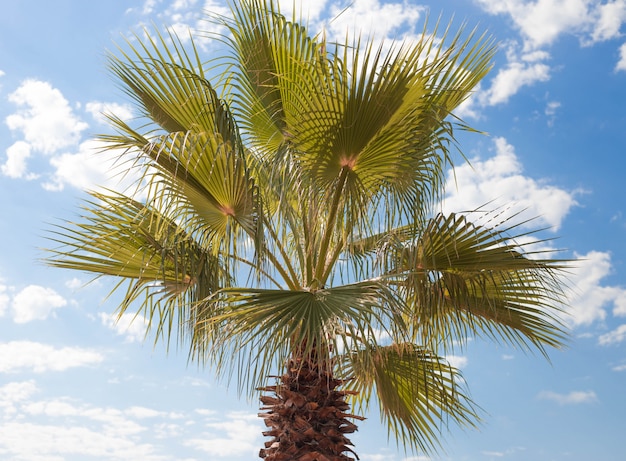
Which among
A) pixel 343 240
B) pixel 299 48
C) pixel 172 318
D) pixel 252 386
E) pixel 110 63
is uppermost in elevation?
pixel 299 48

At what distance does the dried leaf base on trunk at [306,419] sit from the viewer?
214 inches

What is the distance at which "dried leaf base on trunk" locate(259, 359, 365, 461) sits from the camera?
5.43 meters

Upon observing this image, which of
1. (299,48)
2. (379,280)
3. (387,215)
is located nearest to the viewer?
(379,280)

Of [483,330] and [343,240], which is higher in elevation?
[343,240]

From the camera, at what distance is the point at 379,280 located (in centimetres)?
545

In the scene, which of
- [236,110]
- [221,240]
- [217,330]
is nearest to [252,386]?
[217,330]

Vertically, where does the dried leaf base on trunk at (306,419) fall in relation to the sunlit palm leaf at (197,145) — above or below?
below

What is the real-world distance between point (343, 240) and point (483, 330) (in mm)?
1545

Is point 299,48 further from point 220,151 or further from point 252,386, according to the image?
point 252,386

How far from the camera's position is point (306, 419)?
551cm

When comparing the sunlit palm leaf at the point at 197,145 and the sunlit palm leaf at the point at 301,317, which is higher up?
the sunlit palm leaf at the point at 197,145

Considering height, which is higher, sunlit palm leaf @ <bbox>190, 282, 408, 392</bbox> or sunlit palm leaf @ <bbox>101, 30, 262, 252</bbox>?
sunlit palm leaf @ <bbox>101, 30, 262, 252</bbox>

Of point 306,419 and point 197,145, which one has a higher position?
point 197,145

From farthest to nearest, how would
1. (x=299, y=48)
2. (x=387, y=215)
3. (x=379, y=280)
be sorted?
(x=299, y=48) < (x=387, y=215) < (x=379, y=280)
